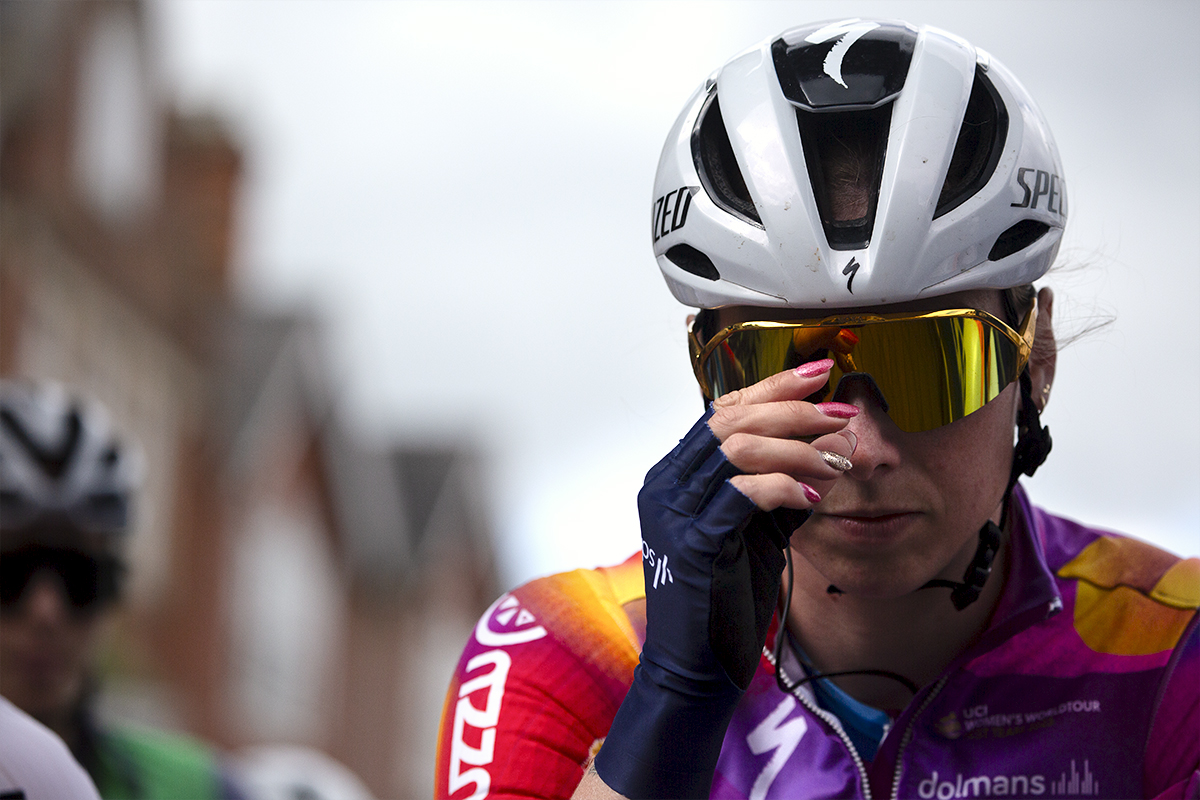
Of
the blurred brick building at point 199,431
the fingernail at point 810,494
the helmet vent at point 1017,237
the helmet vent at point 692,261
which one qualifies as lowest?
the blurred brick building at point 199,431

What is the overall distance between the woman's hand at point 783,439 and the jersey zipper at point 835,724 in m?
0.63

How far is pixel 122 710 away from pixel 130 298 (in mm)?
6082

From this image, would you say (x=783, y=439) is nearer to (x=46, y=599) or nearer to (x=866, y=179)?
(x=866, y=179)

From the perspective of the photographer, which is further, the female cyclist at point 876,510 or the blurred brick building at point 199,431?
the blurred brick building at point 199,431

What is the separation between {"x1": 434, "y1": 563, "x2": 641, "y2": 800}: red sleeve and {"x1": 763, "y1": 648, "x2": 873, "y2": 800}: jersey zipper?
368 mm

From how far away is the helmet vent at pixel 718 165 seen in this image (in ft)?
9.14

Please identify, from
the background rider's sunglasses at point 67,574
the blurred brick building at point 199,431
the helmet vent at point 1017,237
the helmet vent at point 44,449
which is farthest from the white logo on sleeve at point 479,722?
the blurred brick building at point 199,431

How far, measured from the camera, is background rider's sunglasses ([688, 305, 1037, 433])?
8.34 ft

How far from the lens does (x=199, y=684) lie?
20.6 metres

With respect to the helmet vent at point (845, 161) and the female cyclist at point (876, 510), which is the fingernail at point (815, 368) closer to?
the female cyclist at point (876, 510)

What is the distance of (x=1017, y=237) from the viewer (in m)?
2.77

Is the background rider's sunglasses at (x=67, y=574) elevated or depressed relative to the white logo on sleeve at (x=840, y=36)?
depressed

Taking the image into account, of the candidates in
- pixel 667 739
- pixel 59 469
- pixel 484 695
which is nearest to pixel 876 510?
pixel 667 739

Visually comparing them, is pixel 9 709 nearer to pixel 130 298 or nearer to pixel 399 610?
pixel 130 298
